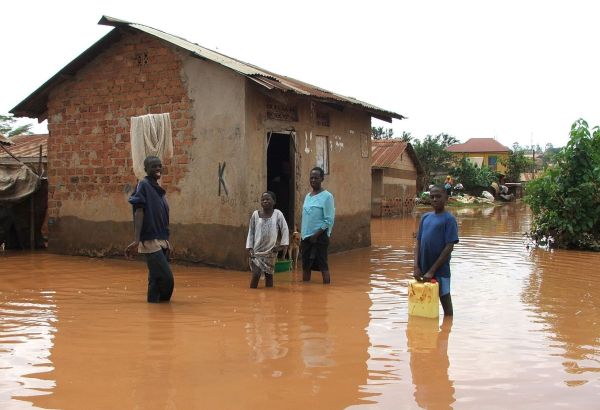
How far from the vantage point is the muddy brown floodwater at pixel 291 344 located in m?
4.19

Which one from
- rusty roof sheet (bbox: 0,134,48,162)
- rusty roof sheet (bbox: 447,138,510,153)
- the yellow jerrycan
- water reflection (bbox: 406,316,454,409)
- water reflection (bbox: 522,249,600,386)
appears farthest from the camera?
rusty roof sheet (bbox: 447,138,510,153)

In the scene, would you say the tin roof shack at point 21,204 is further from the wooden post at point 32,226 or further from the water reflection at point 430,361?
the water reflection at point 430,361

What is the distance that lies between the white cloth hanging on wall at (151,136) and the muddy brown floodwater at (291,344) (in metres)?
2.00

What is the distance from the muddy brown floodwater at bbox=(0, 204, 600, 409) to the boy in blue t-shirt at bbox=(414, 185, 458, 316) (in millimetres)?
506

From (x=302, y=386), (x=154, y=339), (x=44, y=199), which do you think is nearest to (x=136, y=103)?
(x=44, y=199)

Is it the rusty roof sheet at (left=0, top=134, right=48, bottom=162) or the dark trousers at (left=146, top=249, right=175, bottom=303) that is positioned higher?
the rusty roof sheet at (left=0, top=134, right=48, bottom=162)

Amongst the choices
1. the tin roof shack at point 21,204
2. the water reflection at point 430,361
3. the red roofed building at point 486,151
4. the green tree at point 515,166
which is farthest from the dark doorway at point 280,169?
the red roofed building at point 486,151

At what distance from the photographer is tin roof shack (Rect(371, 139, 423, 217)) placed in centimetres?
2545

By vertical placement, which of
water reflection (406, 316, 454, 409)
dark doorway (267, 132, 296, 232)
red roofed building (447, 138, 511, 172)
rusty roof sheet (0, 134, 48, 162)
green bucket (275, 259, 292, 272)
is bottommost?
water reflection (406, 316, 454, 409)

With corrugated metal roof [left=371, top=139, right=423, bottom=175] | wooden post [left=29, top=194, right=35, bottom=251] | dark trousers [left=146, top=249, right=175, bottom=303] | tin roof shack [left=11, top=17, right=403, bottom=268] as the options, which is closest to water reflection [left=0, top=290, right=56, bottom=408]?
dark trousers [left=146, top=249, right=175, bottom=303]

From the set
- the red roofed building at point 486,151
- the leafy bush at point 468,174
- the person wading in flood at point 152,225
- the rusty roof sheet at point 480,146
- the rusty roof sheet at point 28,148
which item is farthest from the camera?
the rusty roof sheet at point 480,146

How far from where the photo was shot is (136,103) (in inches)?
435

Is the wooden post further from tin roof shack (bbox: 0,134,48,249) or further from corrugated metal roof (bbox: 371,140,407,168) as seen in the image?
corrugated metal roof (bbox: 371,140,407,168)

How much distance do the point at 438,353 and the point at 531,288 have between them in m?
4.09
